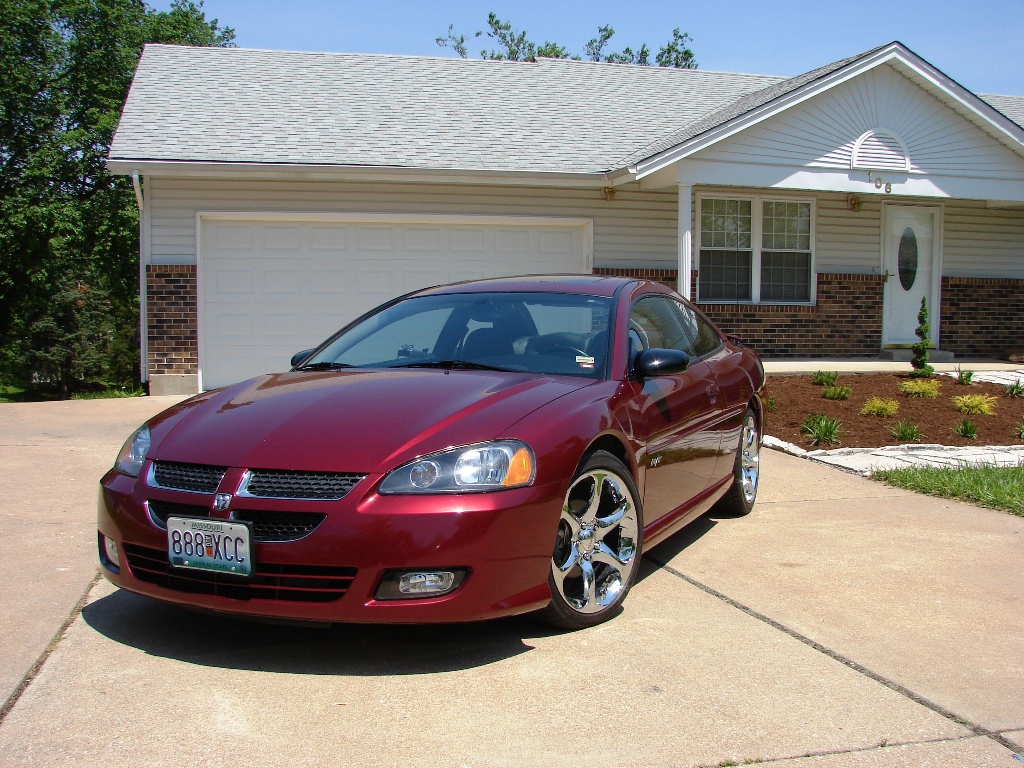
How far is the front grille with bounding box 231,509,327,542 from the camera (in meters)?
3.34

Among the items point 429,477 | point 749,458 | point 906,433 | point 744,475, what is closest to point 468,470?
point 429,477

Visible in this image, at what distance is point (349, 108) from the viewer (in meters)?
14.6

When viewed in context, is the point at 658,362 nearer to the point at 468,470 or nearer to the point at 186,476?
the point at 468,470

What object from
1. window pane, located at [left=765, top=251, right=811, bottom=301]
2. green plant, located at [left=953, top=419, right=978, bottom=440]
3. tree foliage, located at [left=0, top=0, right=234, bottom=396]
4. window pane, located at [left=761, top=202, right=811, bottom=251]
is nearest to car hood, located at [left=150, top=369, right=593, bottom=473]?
green plant, located at [left=953, top=419, right=978, bottom=440]

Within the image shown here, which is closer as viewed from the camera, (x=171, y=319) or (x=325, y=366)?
(x=325, y=366)

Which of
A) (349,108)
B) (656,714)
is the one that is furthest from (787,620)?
(349,108)

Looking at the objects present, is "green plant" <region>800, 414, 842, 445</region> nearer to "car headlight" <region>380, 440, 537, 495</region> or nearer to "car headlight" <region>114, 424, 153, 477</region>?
"car headlight" <region>380, 440, 537, 495</region>

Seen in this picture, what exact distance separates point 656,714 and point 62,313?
27912mm

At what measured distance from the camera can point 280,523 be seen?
337 cm

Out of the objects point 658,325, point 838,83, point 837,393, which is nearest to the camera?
point 658,325

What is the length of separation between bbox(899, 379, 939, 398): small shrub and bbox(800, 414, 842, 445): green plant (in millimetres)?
2050

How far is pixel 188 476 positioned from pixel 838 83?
1212 centimetres

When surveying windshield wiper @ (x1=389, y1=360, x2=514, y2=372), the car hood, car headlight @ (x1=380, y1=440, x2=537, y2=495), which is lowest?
car headlight @ (x1=380, y1=440, x2=537, y2=495)

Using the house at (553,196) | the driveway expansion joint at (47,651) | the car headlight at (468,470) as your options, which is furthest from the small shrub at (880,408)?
the driveway expansion joint at (47,651)
